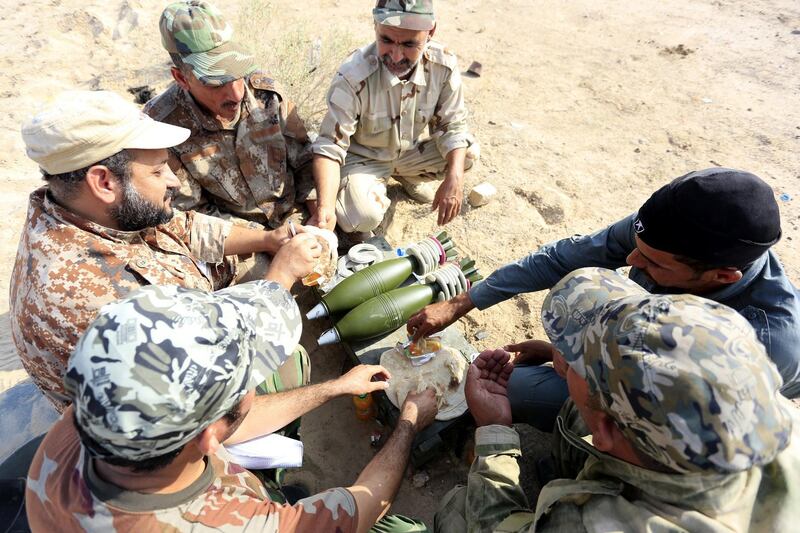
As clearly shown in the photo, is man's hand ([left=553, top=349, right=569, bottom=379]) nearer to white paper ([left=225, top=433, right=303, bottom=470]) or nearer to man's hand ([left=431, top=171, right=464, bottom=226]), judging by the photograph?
white paper ([left=225, top=433, right=303, bottom=470])

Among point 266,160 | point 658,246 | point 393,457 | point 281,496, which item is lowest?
point 281,496

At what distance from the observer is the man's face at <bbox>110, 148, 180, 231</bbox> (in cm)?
250

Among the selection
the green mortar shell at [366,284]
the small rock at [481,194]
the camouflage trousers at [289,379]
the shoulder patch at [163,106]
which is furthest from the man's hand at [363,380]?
the small rock at [481,194]

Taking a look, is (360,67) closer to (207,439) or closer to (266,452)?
(266,452)

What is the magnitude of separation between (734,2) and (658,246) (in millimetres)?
8664

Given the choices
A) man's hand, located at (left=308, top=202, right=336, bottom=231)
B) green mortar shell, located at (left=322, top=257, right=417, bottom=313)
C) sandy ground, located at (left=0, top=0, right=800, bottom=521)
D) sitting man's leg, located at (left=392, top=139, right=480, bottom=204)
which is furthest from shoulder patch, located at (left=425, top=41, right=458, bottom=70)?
green mortar shell, located at (left=322, top=257, right=417, bottom=313)

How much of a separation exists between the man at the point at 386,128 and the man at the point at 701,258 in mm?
1558

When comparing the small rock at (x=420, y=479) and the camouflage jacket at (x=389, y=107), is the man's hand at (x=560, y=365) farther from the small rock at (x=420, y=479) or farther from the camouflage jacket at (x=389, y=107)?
the camouflage jacket at (x=389, y=107)

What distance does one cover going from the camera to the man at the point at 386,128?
4.08 meters

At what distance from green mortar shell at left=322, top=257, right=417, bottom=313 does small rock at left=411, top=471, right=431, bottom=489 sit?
120 cm

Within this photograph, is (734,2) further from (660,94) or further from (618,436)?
(618,436)

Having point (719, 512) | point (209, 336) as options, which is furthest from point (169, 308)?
point (719, 512)

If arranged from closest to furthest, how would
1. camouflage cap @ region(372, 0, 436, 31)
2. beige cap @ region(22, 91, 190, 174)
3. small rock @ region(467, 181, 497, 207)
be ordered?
beige cap @ region(22, 91, 190, 174) → camouflage cap @ region(372, 0, 436, 31) → small rock @ region(467, 181, 497, 207)

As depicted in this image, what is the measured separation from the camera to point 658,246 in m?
2.28
